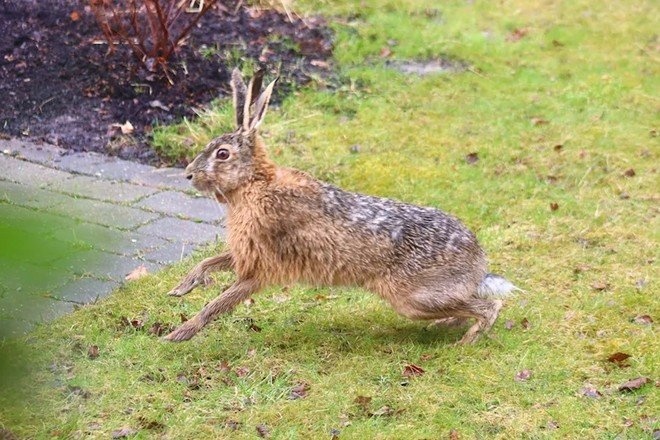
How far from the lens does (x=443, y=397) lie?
475 centimetres

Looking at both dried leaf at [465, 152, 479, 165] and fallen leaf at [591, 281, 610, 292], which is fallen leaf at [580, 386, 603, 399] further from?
dried leaf at [465, 152, 479, 165]

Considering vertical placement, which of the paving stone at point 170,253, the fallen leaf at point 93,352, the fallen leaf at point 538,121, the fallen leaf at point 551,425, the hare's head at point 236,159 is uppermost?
the hare's head at point 236,159

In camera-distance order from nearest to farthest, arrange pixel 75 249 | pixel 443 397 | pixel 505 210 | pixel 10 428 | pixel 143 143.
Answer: pixel 75 249
pixel 10 428
pixel 443 397
pixel 505 210
pixel 143 143

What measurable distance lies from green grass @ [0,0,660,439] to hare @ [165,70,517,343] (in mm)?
292

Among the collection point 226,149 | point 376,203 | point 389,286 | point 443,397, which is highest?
point 226,149

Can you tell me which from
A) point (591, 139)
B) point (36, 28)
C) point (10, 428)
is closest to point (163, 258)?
point (10, 428)

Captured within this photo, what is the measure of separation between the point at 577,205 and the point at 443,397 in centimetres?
302

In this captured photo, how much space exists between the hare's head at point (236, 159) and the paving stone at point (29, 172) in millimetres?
1823

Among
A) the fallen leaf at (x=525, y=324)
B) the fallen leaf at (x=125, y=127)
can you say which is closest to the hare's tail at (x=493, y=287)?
the fallen leaf at (x=525, y=324)

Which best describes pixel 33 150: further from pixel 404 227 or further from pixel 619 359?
pixel 619 359

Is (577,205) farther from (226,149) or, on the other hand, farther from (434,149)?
(226,149)

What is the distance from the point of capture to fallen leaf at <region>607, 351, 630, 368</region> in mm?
5109

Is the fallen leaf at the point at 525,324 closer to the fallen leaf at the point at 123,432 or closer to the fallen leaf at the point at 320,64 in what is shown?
the fallen leaf at the point at 123,432

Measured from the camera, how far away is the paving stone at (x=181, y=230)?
21.2 ft
